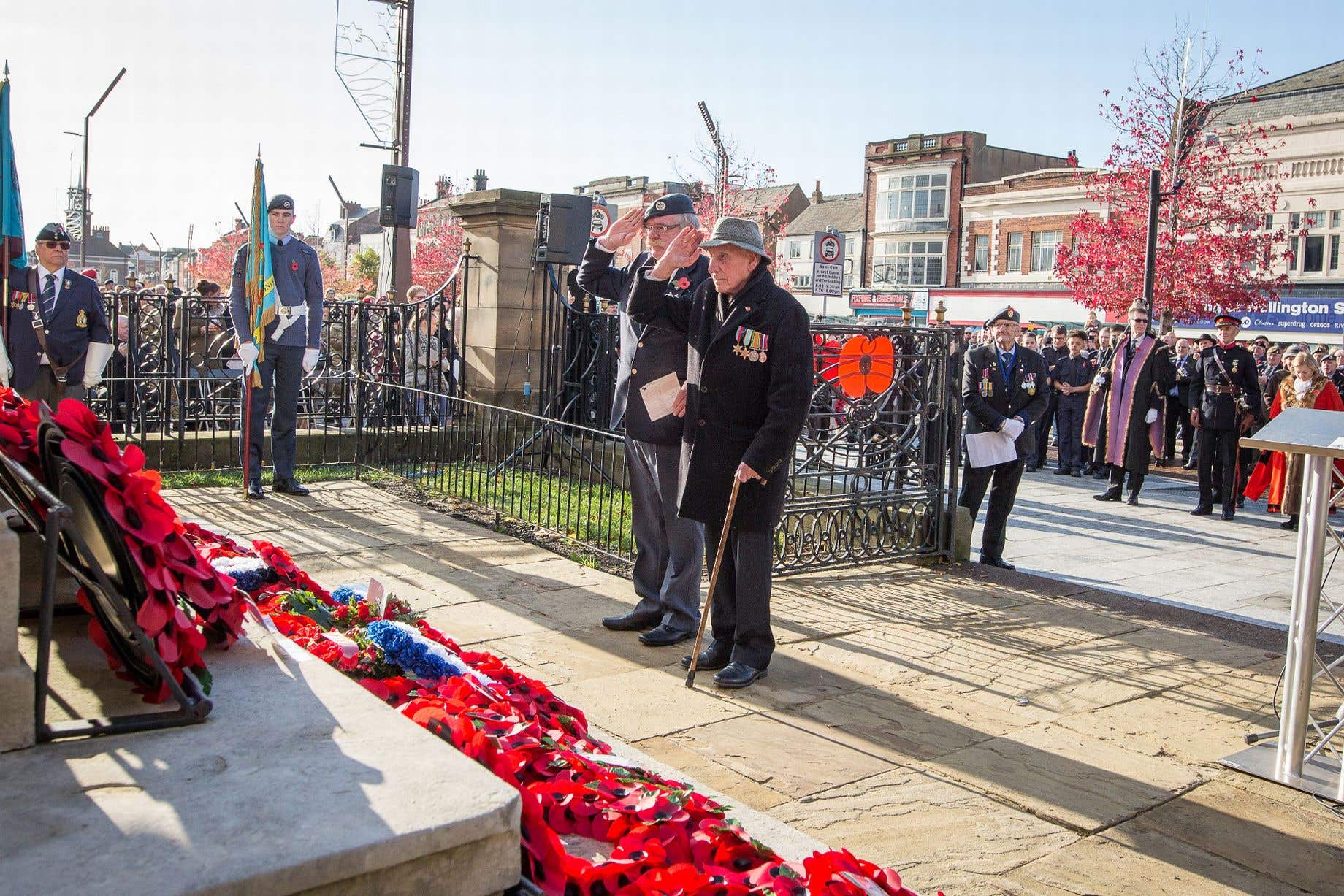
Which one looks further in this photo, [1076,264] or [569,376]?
[1076,264]

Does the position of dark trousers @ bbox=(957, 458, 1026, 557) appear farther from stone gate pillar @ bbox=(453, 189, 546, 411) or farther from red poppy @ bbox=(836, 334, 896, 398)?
stone gate pillar @ bbox=(453, 189, 546, 411)

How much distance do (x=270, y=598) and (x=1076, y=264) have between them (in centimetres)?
2923

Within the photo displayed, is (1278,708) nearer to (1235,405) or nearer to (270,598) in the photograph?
(270,598)

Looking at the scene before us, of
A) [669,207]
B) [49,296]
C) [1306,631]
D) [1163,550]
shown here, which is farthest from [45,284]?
[1163,550]

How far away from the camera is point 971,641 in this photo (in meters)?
6.02

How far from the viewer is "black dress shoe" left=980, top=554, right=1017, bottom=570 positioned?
8.18 m

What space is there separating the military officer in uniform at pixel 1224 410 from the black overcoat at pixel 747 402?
859cm

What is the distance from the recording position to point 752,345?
4945 mm

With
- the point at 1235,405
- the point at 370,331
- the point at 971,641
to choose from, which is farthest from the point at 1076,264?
the point at 971,641

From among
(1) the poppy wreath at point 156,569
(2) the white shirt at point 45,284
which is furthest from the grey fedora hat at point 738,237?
(2) the white shirt at point 45,284

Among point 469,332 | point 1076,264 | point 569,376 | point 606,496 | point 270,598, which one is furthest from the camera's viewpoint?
point 1076,264

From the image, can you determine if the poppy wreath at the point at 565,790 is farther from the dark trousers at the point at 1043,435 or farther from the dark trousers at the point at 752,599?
the dark trousers at the point at 1043,435

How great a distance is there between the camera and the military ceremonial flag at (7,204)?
5285 millimetres

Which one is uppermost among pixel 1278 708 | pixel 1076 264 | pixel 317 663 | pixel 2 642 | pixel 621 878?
pixel 1076 264
